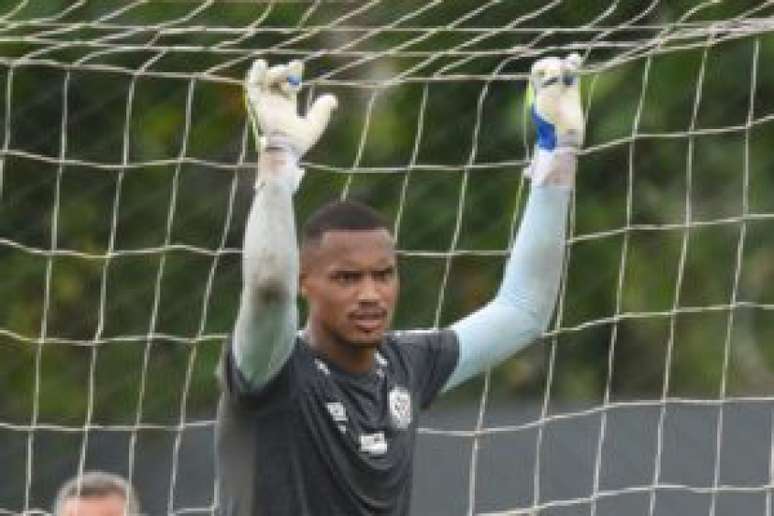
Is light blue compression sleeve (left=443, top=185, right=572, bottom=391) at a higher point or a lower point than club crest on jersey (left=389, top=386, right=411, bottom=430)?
higher

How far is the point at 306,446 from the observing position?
6473mm

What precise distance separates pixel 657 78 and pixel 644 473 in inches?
56.0

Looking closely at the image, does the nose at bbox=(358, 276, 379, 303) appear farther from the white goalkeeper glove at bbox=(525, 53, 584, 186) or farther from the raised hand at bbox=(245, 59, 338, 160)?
the white goalkeeper glove at bbox=(525, 53, 584, 186)

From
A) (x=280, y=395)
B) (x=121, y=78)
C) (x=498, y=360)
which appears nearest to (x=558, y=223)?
(x=498, y=360)

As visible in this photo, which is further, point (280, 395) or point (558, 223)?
point (558, 223)

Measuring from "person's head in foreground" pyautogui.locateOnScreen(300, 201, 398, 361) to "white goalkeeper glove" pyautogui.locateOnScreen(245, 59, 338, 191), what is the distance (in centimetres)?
16

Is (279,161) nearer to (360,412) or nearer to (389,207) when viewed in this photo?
(360,412)

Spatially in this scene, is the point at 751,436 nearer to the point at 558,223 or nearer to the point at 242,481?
the point at 558,223

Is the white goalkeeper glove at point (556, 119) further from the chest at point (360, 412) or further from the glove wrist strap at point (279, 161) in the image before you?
the glove wrist strap at point (279, 161)

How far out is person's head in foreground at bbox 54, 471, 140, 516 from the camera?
774 centimetres

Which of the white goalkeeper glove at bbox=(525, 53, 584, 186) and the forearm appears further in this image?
the white goalkeeper glove at bbox=(525, 53, 584, 186)

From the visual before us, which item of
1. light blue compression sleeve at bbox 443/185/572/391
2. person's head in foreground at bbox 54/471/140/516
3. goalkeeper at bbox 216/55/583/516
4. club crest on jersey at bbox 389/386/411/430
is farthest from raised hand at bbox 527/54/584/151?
person's head in foreground at bbox 54/471/140/516

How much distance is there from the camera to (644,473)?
8781 millimetres

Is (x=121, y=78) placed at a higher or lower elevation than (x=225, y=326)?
higher
